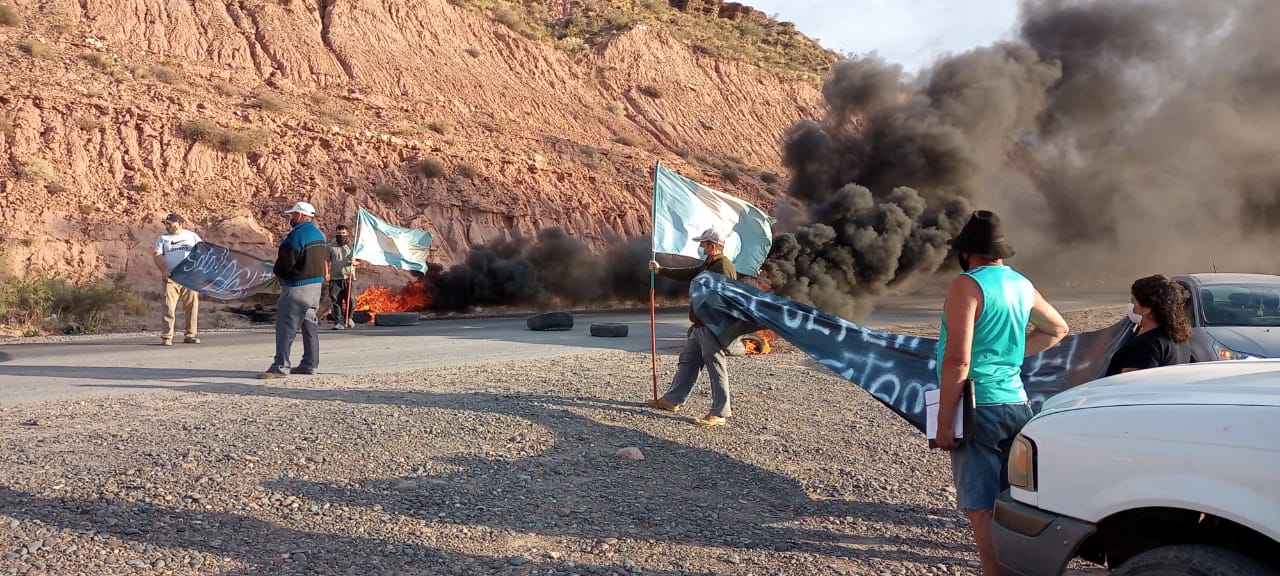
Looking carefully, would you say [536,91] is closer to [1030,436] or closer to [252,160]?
[252,160]

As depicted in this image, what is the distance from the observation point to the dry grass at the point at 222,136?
2586 cm

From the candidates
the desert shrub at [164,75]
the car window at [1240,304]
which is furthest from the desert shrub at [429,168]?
the car window at [1240,304]

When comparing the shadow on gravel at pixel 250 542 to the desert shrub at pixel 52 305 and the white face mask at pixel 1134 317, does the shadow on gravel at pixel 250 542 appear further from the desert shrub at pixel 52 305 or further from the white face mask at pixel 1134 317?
the desert shrub at pixel 52 305

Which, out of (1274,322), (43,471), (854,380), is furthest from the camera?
(1274,322)

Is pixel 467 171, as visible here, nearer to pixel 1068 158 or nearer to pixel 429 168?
pixel 429 168

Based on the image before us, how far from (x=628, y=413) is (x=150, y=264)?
19916mm

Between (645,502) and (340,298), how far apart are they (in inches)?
494

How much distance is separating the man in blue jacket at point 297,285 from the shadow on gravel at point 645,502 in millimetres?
3023

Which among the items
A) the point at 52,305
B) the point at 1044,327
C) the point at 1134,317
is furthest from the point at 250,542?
the point at 52,305

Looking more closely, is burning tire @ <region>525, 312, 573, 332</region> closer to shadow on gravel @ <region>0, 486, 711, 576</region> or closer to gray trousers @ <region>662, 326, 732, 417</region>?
gray trousers @ <region>662, 326, 732, 417</region>

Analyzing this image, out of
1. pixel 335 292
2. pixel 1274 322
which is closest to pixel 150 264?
pixel 335 292

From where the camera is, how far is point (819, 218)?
2181cm

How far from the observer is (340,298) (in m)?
15.9

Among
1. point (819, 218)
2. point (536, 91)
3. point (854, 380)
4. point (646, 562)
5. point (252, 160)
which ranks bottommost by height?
point (646, 562)
